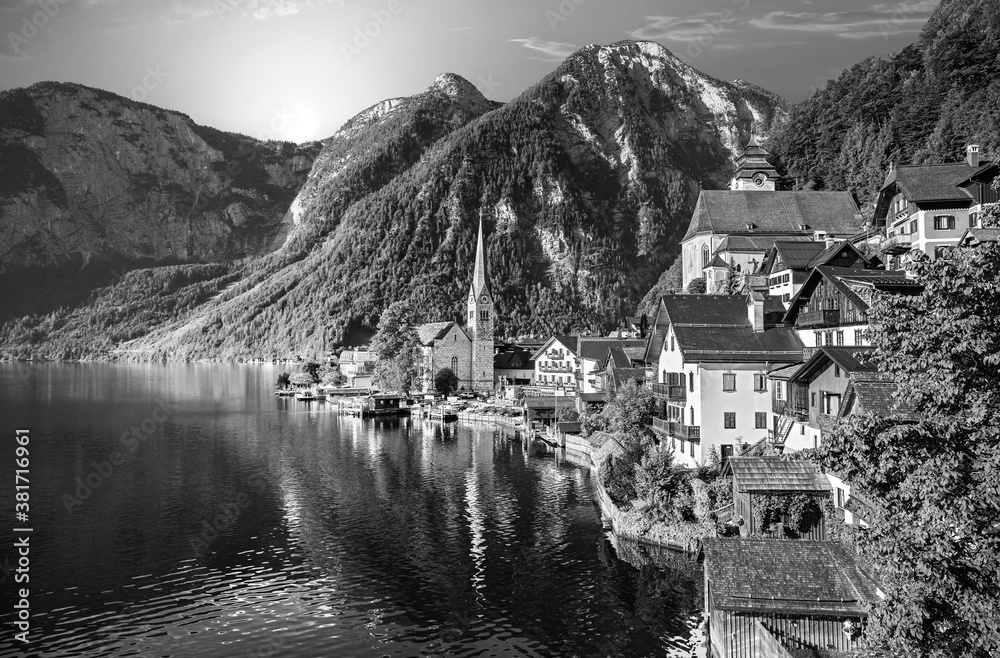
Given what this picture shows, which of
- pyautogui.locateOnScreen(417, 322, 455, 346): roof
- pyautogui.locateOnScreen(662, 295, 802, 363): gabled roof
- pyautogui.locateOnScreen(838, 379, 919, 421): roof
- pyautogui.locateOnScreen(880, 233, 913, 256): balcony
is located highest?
pyautogui.locateOnScreen(880, 233, 913, 256): balcony

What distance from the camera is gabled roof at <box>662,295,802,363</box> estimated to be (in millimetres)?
48406

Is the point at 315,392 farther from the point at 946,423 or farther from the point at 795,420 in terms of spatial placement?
the point at 946,423

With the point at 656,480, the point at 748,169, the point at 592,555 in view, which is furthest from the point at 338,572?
the point at 748,169

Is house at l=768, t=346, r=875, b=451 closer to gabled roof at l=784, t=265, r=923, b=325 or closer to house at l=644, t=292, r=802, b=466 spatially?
house at l=644, t=292, r=802, b=466

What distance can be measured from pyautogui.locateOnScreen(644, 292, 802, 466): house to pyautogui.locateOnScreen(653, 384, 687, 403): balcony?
66mm

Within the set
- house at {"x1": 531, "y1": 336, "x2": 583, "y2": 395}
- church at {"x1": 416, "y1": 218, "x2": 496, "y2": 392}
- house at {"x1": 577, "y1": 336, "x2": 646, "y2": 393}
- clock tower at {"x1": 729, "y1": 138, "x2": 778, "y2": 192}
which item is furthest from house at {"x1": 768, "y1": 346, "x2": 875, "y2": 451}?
church at {"x1": 416, "y1": 218, "x2": 496, "y2": 392}

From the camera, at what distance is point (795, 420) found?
42.1 m

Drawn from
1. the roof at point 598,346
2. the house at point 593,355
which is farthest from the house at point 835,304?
the roof at point 598,346

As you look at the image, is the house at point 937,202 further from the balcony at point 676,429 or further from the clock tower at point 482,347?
the clock tower at point 482,347

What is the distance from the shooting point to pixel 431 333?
450 feet

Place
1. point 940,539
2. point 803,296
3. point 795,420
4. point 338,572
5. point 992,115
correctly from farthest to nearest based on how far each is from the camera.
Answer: point 992,115
point 803,296
point 795,420
point 338,572
point 940,539

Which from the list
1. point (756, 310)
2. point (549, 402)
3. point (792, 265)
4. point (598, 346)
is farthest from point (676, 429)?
point (598, 346)

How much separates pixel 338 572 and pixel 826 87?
5078 inches

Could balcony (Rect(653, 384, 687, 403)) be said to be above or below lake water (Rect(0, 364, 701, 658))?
above
